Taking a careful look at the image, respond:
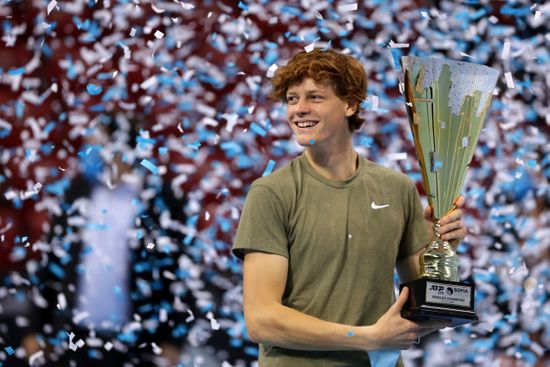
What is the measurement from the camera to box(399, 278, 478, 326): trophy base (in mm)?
1587

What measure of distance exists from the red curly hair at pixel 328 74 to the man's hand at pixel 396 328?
0.44m

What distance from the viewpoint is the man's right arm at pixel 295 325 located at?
5.25 feet

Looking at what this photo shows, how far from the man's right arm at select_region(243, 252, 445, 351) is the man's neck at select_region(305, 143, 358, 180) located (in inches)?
8.6

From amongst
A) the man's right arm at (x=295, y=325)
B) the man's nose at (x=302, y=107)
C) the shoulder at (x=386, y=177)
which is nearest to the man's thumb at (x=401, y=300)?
the man's right arm at (x=295, y=325)

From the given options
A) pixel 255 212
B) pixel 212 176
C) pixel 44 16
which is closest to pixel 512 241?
pixel 212 176

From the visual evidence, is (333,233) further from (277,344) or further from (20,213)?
(20,213)

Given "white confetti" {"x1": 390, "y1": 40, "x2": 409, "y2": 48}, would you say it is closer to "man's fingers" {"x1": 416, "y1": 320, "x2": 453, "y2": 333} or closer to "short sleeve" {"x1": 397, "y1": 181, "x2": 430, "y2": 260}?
"short sleeve" {"x1": 397, "y1": 181, "x2": 430, "y2": 260}

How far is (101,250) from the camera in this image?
303 cm

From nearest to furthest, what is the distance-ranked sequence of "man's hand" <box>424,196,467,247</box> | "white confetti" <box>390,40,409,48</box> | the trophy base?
the trophy base, "man's hand" <box>424,196,467,247</box>, "white confetti" <box>390,40,409,48</box>

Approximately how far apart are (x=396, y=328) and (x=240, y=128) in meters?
1.55

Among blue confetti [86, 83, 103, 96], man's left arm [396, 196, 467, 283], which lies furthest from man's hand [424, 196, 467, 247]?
blue confetti [86, 83, 103, 96]

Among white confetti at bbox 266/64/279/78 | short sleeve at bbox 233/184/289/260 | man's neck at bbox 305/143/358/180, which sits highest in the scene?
man's neck at bbox 305/143/358/180

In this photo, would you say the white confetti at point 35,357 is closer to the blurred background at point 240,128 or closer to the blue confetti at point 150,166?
the blurred background at point 240,128

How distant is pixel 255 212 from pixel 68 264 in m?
1.49
